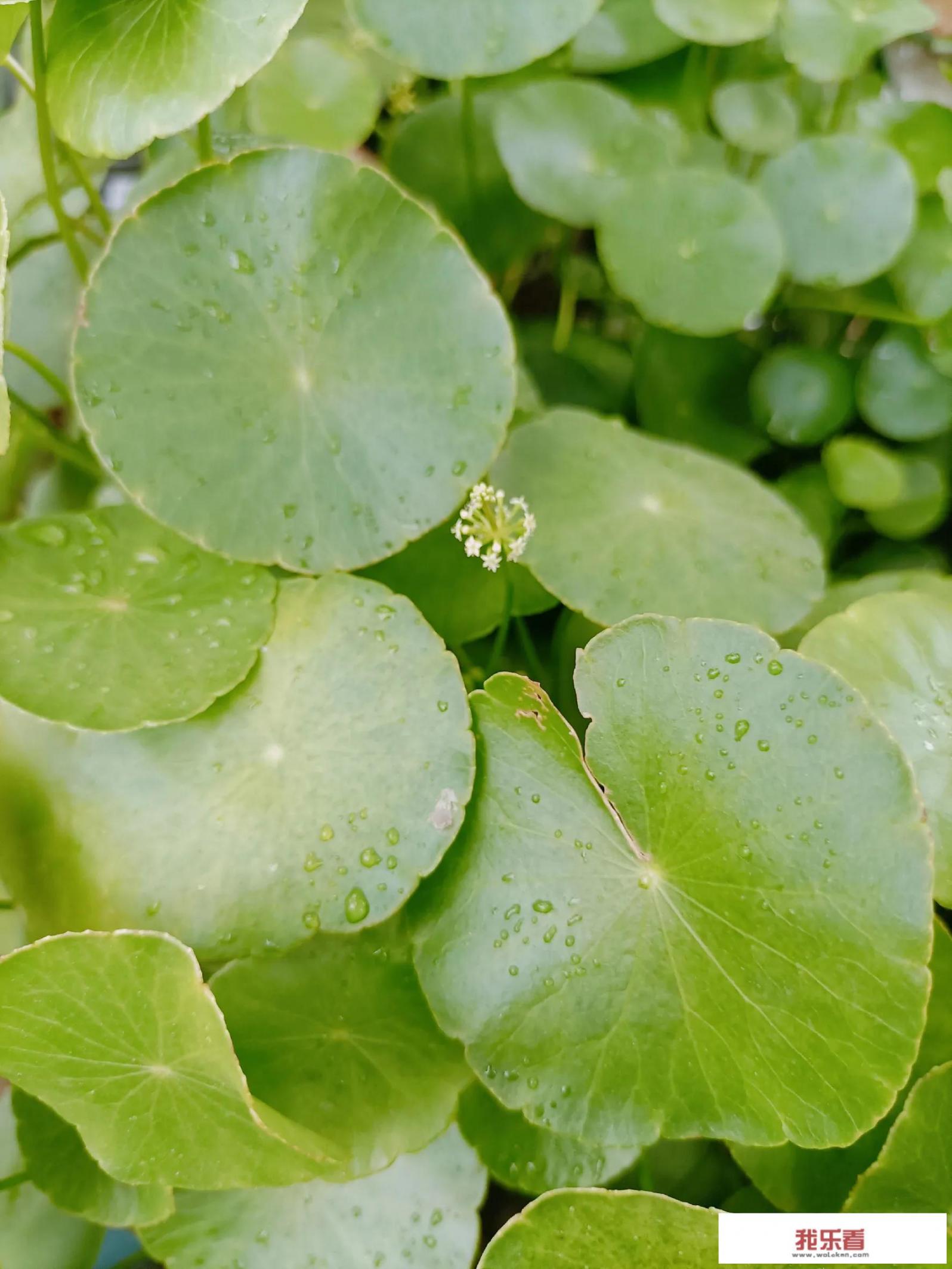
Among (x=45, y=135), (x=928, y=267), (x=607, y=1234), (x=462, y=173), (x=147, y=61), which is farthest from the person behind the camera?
(x=462, y=173)

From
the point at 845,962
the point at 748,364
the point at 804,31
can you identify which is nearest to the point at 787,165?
the point at 804,31

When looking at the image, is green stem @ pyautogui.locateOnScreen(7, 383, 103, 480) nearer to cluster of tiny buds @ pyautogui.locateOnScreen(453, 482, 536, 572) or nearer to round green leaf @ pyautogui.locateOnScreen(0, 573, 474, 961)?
round green leaf @ pyautogui.locateOnScreen(0, 573, 474, 961)

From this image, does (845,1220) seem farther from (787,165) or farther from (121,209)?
(121,209)

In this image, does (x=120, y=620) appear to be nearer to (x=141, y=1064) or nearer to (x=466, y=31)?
(x=141, y=1064)

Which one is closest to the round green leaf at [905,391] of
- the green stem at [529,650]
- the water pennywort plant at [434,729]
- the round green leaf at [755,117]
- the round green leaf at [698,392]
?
the water pennywort plant at [434,729]

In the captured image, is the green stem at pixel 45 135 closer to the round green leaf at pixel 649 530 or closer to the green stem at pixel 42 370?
the green stem at pixel 42 370

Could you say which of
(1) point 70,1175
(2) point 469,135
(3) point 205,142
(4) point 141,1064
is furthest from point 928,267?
(1) point 70,1175
